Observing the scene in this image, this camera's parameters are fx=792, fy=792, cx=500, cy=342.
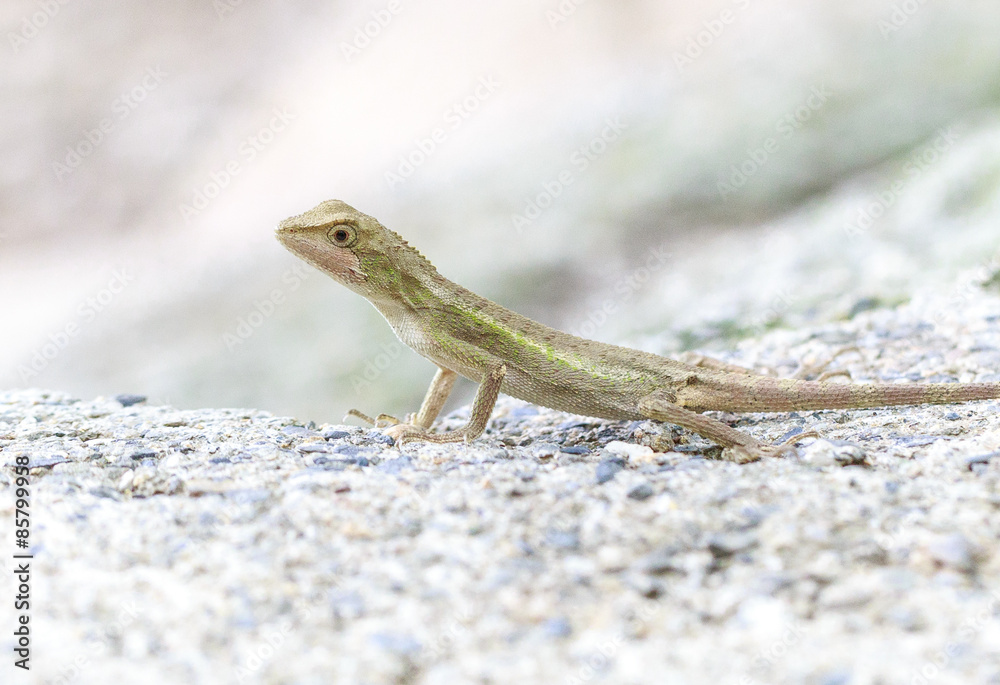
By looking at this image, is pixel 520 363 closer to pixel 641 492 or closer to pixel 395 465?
pixel 395 465

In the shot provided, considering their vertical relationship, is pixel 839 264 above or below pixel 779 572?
above

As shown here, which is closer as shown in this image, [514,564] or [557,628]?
[557,628]

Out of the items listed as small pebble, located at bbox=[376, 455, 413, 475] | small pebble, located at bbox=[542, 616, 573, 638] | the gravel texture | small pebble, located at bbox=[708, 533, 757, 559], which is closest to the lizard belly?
the gravel texture

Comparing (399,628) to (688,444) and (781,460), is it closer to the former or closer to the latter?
(781,460)

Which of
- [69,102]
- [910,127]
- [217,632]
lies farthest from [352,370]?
[69,102]

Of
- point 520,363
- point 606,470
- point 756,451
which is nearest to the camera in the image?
point 606,470

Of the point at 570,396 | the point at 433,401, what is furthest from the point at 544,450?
the point at 433,401

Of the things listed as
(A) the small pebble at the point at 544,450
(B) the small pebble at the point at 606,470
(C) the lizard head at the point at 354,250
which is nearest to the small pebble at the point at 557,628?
(B) the small pebble at the point at 606,470
